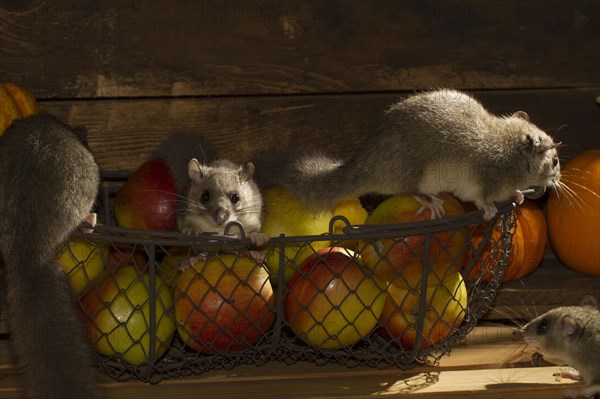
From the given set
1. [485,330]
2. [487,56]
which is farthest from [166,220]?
[487,56]

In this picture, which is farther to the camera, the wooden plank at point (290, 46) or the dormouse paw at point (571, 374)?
the wooden plank at point (290, 46)

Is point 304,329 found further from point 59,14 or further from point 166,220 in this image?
point 59,14

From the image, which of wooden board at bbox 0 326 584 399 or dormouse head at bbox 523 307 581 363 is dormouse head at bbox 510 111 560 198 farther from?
wooden board at bbox 0 326 584 399

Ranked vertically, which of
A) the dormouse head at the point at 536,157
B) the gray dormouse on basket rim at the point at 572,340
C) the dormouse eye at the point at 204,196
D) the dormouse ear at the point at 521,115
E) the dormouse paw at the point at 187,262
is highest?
the dormouse ear at the point at 521,115

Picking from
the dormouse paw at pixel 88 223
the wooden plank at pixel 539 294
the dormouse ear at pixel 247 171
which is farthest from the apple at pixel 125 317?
the wooden plank at pixel 539 294

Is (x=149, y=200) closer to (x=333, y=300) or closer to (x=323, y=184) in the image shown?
(x=323, y=184)

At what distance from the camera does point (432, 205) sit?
2.26m

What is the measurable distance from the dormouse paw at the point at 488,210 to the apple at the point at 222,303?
53 cm

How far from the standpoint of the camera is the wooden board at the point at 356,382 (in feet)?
7.13

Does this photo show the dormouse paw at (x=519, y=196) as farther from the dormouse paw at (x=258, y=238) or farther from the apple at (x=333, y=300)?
the dormouse paw at (x=258, y=238)

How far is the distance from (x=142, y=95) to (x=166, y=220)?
46 cm

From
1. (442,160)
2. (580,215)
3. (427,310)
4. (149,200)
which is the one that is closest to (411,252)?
(427,310)

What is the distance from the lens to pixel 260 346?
2.26m

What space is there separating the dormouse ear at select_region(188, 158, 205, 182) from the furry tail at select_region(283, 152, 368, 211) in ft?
0.86
